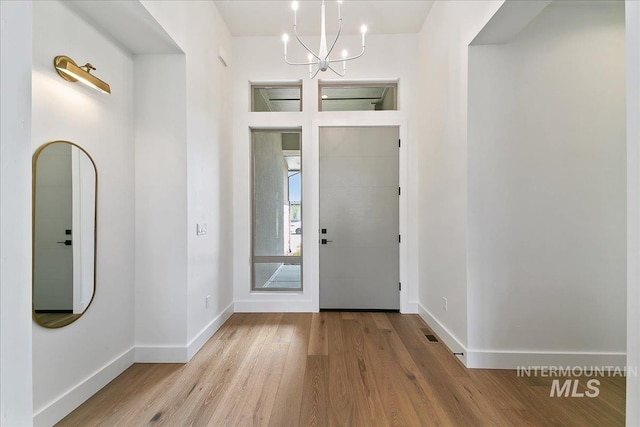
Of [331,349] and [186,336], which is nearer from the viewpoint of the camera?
[186,336]

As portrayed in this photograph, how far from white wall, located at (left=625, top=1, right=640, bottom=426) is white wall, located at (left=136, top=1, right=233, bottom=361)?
2584 millimetres

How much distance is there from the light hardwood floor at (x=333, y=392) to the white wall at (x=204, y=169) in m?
0.41

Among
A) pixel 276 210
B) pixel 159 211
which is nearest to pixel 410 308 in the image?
pixel 276 210

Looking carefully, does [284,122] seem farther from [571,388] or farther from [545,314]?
[571,388]

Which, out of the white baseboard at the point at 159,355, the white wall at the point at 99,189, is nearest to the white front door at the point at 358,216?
the white baseboard at the point at 159,355

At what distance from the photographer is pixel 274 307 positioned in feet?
11.8

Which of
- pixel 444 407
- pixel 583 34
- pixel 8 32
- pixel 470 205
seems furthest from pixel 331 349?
pixel 583 34

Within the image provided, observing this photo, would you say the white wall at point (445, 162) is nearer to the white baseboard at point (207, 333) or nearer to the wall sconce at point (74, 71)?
the white baseboard at point (207, 333)

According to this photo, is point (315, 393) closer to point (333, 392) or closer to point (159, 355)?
point (333, 392)

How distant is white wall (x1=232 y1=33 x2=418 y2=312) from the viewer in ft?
11.8

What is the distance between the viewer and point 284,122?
3.65 meters

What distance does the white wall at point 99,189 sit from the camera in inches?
62.9

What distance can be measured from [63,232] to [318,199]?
8.22 ft

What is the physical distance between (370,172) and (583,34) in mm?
2212
